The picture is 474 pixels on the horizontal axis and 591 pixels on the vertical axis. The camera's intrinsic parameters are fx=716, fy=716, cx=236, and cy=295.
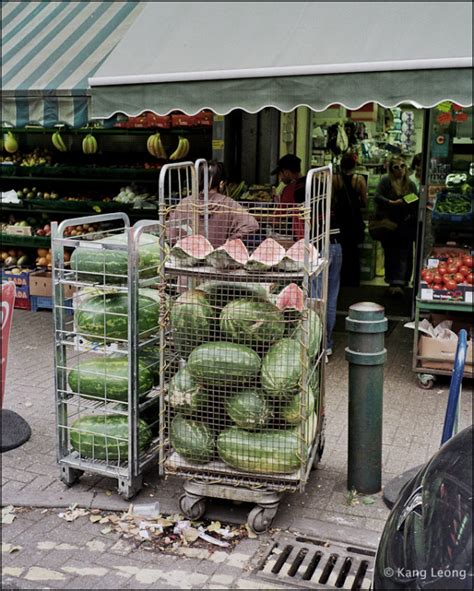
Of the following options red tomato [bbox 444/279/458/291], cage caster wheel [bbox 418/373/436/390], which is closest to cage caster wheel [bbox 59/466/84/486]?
cage caster wheel [bbox 418/373/436/390]

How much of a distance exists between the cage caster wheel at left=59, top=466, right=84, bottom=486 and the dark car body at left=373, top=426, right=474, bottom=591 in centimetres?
253

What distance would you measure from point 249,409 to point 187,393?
40 centimetres

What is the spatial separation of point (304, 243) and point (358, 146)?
7.05 m

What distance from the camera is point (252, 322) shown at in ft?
13.4

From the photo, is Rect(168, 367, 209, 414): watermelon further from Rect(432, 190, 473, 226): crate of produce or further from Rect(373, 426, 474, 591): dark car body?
Rect(432, 190, 473, 226): crate of produce

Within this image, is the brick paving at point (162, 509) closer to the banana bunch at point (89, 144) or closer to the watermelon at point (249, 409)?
the watermelon at point (249, 409)

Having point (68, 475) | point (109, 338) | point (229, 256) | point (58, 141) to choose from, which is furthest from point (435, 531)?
point (58, 141)

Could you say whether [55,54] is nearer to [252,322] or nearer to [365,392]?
[252,322]

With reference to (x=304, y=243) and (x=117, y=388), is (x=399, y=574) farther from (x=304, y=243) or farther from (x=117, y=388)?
(x=117, y=388)

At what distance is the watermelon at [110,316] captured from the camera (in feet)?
14.9

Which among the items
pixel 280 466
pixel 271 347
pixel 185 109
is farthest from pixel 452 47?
pixel 280 466

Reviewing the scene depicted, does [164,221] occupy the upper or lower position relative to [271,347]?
upper

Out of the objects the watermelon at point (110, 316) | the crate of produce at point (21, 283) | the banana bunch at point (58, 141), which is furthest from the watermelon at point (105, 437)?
the banana bunch at point (58, 141)

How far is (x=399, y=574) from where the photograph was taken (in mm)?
2592
